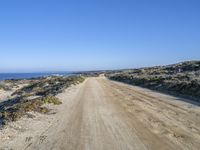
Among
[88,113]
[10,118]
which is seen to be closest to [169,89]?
[88,113]

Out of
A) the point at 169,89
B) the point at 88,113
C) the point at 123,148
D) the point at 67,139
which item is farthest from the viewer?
the point at 169,89

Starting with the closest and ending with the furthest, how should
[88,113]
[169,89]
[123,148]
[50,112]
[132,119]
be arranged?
[123,148], [132,119], [88,113], [50,112], [169,89]

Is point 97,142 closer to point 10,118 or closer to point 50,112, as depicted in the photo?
point 10,118

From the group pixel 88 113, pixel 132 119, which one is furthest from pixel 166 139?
pixel 88 113

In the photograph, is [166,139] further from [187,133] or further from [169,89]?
[169,89]

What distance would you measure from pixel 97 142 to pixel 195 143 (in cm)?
326

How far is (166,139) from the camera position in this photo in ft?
37.9

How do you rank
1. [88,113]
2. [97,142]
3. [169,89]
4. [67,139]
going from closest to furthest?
[97,142], [67,139], [88,113], [169,89]

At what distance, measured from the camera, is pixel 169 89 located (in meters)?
36.5

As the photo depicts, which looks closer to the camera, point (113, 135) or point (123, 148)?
point (123, 148)

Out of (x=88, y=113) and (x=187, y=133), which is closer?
(x=187, y=133)

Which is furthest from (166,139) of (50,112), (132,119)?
(50,112)

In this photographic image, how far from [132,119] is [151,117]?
1101mm

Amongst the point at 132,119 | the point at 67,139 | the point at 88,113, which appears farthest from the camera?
the point at 88,113
